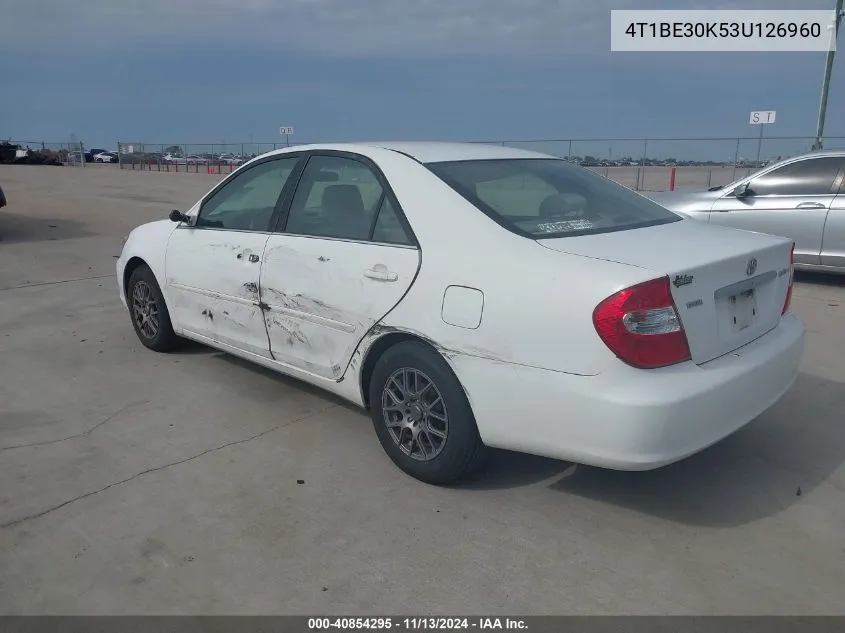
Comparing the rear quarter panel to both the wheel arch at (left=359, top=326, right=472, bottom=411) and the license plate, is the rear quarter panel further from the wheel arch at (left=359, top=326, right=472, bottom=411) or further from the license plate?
the license plate

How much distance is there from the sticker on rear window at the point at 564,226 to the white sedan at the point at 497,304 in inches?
0.5

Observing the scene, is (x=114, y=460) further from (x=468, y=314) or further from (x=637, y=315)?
(x=637, y=315)

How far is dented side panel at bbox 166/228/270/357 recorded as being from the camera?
4.42 m

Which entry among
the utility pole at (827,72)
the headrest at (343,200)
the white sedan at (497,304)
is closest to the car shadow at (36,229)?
the white sedan at (497,304)

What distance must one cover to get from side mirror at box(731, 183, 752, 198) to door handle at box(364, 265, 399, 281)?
253 inches

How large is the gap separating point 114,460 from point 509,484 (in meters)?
2.08

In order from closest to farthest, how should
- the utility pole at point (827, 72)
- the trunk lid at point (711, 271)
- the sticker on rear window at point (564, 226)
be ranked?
the trunk lid at point (711, 271)
the sticker on rear window at point (564, 226)
the utility pole at point (827, 72)

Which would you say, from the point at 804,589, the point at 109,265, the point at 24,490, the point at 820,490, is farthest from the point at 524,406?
the point at 109,265

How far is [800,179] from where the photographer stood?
27.0 feet

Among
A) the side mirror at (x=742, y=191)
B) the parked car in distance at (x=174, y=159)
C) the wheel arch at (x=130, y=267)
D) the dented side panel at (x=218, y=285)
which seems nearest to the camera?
the dented side panel at (x=218, y=285)

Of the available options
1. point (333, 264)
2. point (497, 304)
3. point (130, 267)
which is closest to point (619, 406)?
point (497, 304)

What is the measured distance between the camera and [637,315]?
111 inches

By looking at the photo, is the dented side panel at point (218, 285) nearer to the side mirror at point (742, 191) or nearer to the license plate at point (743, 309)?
the license plate at point (743, 309)

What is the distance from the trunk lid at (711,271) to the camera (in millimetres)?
2967
